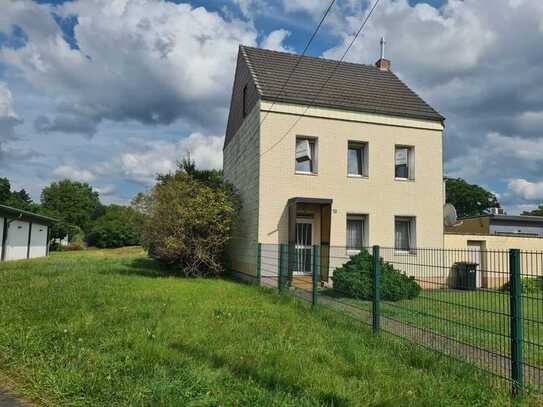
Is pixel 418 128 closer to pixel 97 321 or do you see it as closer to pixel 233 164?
pixel 233 164

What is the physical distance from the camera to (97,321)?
646 centimetres

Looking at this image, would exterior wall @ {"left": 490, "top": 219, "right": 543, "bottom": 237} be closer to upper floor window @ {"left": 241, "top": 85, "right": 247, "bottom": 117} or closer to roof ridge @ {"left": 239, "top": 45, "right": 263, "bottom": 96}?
upper floor window @ {"left": 241, "top": 85, "right": 247, "bottom": 117}

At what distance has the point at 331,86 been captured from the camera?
15883 mm

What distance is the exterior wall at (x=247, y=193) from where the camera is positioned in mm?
14344

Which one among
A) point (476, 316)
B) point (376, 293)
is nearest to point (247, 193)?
point (376, 293)

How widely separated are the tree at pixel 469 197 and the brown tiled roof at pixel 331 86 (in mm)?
53954

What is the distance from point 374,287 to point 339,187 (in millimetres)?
8759

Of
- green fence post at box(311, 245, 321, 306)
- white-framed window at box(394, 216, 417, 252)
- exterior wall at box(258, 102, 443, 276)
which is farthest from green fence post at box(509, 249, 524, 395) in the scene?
white-framed window at box(394, 216, 417, 252)

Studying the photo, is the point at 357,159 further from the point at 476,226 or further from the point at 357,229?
the point at 476,226

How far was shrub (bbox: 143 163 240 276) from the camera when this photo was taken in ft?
44.4

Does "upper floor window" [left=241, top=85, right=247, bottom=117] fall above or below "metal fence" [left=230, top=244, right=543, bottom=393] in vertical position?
above

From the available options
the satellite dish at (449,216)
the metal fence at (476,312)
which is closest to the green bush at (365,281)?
the metal fence at (476,312)

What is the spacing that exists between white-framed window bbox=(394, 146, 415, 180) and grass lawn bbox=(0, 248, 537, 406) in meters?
9.76

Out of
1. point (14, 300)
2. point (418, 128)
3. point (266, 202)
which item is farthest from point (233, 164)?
point (14, 300)
